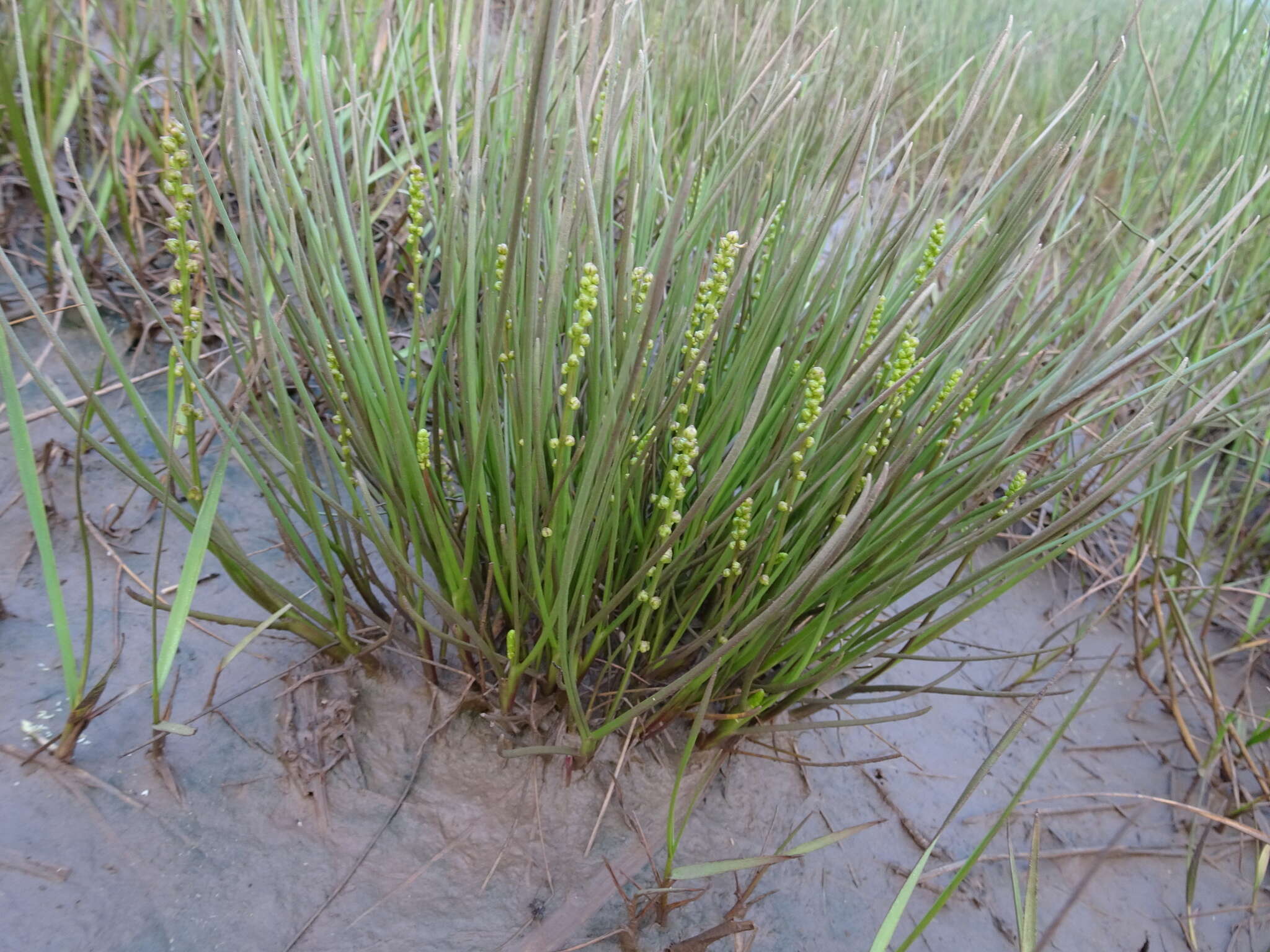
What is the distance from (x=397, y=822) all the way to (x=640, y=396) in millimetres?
568

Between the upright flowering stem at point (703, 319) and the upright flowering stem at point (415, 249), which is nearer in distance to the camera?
the upright flowering stem at point (703, 319)

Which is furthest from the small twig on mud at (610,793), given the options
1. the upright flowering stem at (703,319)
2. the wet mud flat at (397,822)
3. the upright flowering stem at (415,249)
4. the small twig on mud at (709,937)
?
the upright flowering stem at (415,249)

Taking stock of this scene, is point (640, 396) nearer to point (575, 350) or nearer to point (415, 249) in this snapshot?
point (575, 350)

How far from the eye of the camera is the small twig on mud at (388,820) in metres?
0.84

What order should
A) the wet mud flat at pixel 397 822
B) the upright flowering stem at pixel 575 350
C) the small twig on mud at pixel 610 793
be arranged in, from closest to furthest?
the upright flowering stem at pixel 575 350 < the wet mud flat at pixel 397 822 < the small twig on mud at pixel 610 793

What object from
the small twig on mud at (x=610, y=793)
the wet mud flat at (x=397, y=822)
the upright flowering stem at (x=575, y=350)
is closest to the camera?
the upright flowering stem at (x=575, y=350)

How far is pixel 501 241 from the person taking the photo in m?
0.92

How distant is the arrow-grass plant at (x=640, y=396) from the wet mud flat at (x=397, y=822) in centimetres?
9

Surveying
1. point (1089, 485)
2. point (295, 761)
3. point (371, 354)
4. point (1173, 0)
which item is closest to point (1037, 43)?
point (1173, 0)

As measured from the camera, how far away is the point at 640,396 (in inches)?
A: 30.1

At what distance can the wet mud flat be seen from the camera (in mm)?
824

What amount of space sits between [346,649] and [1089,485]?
1.49 meters

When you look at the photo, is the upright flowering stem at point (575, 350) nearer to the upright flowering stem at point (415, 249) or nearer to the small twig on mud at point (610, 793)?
the upright flowering stem at point (415, 249)

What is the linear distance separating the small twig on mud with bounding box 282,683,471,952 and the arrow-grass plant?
0.21ft
